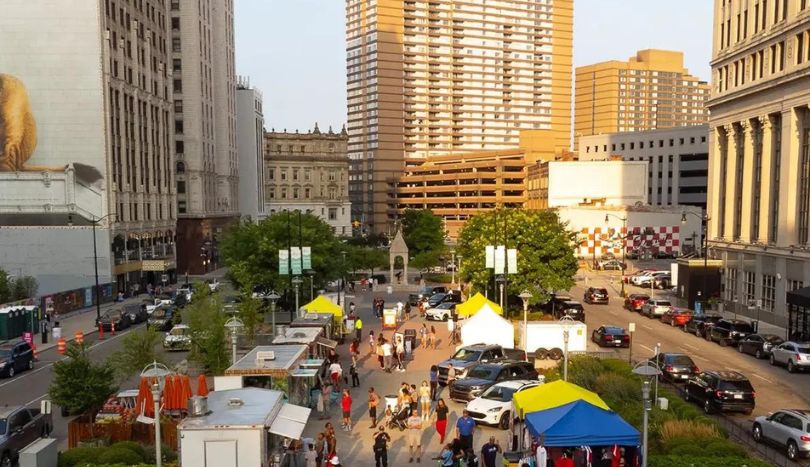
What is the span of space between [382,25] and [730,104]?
12386 centimetres

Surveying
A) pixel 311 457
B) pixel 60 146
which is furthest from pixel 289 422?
pixel 60 146

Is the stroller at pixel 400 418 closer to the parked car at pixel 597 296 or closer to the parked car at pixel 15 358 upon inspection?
the parked car at pixel 15 358

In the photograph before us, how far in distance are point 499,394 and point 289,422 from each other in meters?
9.12

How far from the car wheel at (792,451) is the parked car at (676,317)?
88.2 ft

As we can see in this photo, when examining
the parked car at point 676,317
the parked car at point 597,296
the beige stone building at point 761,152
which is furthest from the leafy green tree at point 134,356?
the parked car at point 597,296

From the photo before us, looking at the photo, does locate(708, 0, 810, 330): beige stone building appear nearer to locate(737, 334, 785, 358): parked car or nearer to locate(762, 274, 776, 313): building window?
locate(762, 274, 776, 313): building window

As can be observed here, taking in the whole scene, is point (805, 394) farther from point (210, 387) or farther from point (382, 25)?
point (382, 25)

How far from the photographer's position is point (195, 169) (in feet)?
309

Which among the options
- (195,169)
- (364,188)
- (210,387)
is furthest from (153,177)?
(364,188)

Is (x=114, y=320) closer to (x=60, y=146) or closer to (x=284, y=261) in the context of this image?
(x=284, y=261)

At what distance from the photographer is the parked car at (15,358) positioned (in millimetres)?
32031

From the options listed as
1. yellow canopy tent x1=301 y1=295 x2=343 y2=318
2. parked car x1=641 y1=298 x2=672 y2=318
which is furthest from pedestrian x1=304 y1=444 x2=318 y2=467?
parked car x1=641 y1=298 x2=672 y2=318

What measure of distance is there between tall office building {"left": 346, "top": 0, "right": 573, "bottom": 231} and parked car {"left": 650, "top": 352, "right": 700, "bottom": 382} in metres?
139

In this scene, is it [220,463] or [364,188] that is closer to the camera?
[220,463]
